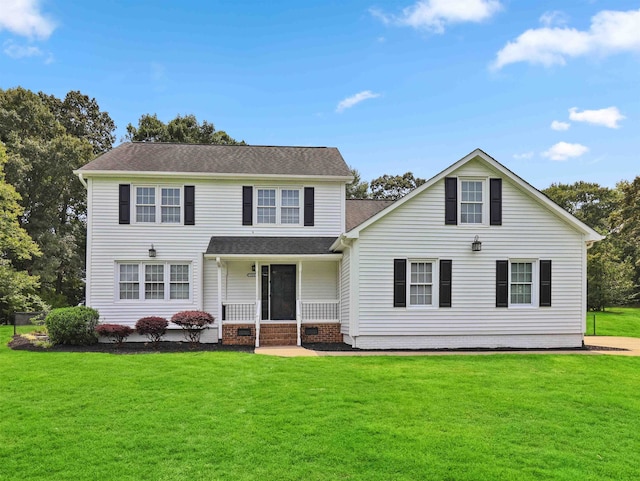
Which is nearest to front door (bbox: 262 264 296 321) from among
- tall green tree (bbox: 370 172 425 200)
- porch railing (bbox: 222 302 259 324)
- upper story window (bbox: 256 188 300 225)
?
porch railing (bbox: 222 302 259 324)

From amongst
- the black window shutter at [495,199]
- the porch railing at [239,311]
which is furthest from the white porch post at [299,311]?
the black window shutter at [495,199]

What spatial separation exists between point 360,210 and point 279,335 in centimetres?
684

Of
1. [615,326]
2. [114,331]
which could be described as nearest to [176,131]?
[114,331]

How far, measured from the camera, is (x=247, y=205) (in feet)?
57.0

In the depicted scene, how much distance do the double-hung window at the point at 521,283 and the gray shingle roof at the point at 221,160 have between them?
22.0 feet

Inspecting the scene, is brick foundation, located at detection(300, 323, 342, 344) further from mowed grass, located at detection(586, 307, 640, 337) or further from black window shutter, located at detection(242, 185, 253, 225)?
mowed grass, located at detection(586, 307, 640, 337)

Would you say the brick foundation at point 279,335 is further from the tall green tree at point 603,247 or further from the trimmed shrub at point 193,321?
the tall green tree at point 603,247

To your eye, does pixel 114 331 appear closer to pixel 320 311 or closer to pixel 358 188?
pixel 320 311

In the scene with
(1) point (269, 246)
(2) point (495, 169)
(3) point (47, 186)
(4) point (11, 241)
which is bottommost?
(1) point (269, 246)

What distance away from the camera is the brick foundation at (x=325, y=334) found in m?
16.0

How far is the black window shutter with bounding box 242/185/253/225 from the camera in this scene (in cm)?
1734

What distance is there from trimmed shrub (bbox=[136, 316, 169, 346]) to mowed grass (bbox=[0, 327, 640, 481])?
3.67 metres

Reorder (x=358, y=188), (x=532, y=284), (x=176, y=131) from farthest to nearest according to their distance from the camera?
(x=358, y=188) → (x=176, y=131) → (x=532, y=284)

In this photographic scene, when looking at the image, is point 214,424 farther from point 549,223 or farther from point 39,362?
point 549,223
